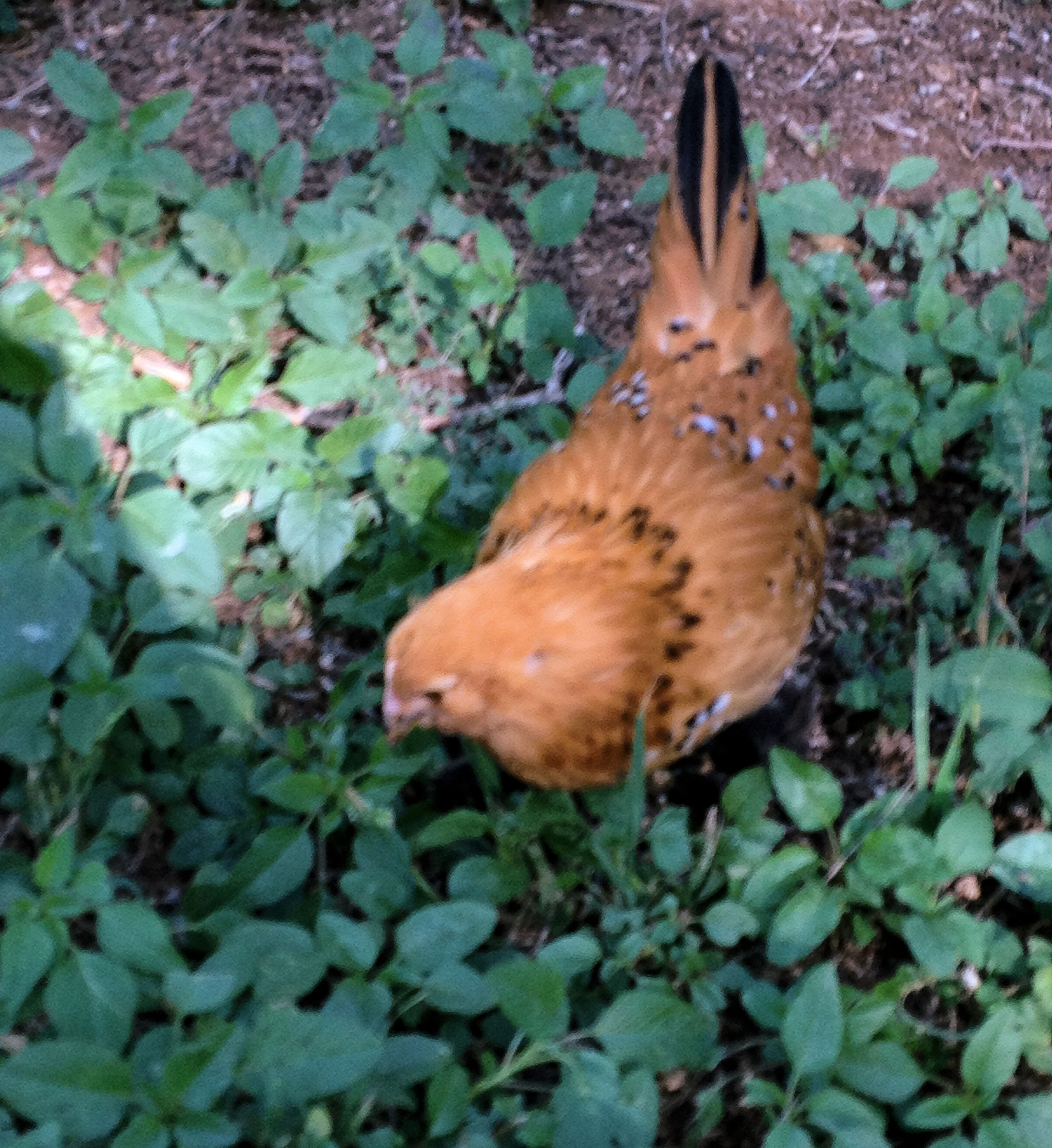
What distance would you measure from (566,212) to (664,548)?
134 cm

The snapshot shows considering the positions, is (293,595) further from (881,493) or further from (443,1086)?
(881,493)

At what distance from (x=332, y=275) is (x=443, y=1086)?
207 centimetres

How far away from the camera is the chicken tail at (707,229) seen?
2.68 m

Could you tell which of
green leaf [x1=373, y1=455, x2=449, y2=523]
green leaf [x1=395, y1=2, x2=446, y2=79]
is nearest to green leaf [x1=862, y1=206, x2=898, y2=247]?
green leaf [x1=395, y1=2, x2=446, y2=79]

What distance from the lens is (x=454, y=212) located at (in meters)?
3.15

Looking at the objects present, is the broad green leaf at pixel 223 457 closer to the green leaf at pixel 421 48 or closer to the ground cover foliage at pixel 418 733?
the ground cover foliage at pixel 418 733

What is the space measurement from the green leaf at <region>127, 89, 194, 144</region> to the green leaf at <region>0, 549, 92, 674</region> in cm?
133

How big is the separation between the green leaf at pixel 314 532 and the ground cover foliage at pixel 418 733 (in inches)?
0.5

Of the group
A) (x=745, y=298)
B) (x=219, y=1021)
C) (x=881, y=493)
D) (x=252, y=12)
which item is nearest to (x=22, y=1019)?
(x=219, y=1021)

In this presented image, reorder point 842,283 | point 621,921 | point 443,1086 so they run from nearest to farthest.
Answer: point 443,1086 → point 621,921 → point 842,283

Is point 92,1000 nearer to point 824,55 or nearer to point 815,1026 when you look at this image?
point 815,1026

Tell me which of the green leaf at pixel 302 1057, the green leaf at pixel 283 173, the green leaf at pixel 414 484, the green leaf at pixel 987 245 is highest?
the green leaf at pixel 283 173

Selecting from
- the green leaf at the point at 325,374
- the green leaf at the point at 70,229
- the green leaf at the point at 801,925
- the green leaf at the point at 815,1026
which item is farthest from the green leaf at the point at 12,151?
the green leaf at the point at 815,1026

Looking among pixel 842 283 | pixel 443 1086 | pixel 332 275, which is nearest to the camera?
pixel 443 1086
